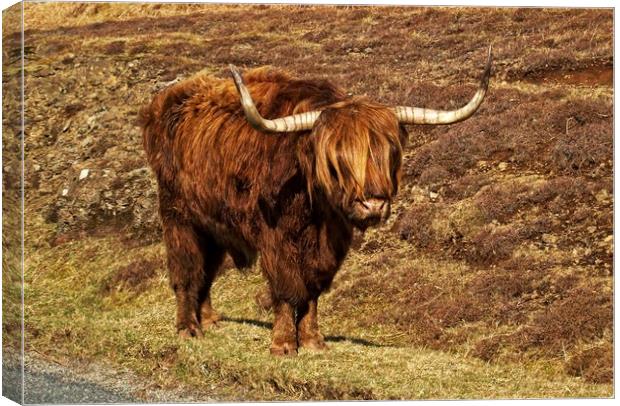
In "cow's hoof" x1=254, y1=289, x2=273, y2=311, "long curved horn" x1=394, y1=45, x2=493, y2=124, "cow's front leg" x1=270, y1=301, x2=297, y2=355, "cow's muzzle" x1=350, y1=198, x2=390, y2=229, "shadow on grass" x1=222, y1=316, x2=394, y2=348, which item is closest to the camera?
"cow's muzzle" x1=350, y1=198, x2=390, y2=229

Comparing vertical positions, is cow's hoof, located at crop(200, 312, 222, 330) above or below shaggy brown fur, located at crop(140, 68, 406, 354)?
below

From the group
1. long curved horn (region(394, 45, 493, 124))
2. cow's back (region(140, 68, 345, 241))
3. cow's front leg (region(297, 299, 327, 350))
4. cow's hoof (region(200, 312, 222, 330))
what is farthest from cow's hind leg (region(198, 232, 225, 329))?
long curved horn (region(394, 45, 493, 124))

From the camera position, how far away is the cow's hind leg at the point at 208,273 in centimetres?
1298

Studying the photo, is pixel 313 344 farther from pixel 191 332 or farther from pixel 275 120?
pixel 275 120

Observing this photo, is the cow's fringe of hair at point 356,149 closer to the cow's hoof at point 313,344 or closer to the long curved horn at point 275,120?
the long curved horn at point 275,120

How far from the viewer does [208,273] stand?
1304cm

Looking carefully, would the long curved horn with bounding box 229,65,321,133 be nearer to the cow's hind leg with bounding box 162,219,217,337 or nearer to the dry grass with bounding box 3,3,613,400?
the dry grass with bounding box 3,3,613,400

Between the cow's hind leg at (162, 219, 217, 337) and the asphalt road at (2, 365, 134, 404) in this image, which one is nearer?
the asphalt road at (2, 365, 134, 404)

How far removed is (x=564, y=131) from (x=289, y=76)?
2.50 m

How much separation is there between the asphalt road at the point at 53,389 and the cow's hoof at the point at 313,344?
125 cm

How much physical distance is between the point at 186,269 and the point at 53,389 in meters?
1.58

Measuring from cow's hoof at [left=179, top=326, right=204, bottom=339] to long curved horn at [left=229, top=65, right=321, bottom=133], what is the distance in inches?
83.4

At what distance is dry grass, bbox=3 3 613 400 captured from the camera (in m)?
12.2

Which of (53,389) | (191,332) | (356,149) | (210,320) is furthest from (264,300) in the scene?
(356,149)
